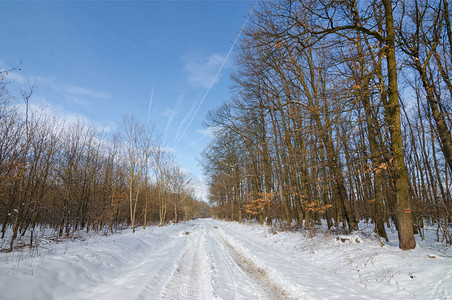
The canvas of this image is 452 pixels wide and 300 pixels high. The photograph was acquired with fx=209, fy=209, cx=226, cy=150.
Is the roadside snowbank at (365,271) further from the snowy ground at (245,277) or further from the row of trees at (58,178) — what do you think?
the row of trees at (58,178)

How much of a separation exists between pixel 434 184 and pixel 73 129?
33.4 metres

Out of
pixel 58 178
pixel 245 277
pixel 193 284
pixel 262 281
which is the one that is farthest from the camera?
pixel 58 178

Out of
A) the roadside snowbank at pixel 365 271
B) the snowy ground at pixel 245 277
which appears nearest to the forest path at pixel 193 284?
the snowy ground at pixel 245 277

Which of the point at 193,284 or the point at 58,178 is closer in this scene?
the point at 193,284

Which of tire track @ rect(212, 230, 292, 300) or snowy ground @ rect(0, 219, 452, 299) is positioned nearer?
snowy ground @ rect(0, 219, 452, 299)

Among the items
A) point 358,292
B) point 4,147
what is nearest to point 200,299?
point 358,292

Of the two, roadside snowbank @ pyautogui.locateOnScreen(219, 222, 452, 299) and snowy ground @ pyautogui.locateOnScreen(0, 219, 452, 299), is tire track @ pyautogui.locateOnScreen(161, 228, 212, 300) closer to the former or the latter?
snowy ground @ pyautogui.locateOnScreen(0, 219, 452, 299)

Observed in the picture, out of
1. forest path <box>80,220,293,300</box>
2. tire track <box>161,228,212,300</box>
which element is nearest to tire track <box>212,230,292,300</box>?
forest path <box>80,220,293,300</box>

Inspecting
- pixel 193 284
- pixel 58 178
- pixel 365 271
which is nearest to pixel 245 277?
pixel 193 284

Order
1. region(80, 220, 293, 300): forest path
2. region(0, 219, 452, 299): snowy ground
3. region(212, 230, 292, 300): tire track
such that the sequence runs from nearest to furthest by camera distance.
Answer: region(0, 219, 452, 299): snowy ground
region(80, 220, 293, 300): forest path
region(212, 230, 292, 300): tire track

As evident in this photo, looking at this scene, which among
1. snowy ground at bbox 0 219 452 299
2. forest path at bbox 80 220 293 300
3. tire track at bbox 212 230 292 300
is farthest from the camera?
tire track at bbox 212 230 292 300

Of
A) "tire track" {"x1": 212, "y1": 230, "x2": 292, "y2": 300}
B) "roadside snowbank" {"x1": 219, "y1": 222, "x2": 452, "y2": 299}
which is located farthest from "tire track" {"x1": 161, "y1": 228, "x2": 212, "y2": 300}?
"roadside snowbank" {"x1": 219, "y1": 222, "x2": 452, "y2": 299}

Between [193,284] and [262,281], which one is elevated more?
[193,284]

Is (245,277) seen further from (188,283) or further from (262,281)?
(188,283)
